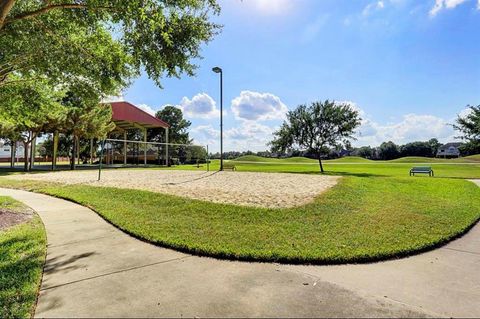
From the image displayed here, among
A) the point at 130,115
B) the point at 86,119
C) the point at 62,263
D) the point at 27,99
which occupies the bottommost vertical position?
the point at 62,263

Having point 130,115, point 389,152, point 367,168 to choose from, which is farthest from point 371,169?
point 389,152

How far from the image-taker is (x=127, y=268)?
13.5 feet

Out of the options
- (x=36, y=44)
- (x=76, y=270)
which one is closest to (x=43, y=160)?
(x=36, y=44)

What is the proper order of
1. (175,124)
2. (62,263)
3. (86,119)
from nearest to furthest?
(62,263) < (86,119) < (175,124)

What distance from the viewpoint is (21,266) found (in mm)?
4191

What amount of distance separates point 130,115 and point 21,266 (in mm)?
30797

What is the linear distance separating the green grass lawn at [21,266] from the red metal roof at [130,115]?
27.2 m

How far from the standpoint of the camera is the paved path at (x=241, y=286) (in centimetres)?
301

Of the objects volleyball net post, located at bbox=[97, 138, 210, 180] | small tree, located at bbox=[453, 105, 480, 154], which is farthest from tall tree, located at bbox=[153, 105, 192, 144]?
small tree, located at bbox=[453, 105, 480, 154]

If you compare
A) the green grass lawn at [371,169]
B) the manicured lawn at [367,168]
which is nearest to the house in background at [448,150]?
the manicured lawn at [367,168]

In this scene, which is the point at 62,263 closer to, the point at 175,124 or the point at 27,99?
the point at 27,99

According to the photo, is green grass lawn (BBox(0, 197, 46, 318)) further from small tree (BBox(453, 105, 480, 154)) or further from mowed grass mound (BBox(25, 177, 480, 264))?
small tree (BBox(453, 105, 480, 154))

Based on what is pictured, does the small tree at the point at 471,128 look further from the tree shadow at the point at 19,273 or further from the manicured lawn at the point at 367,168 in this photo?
the tree shadow at the point at 19,273

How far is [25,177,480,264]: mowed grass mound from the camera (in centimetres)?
488
